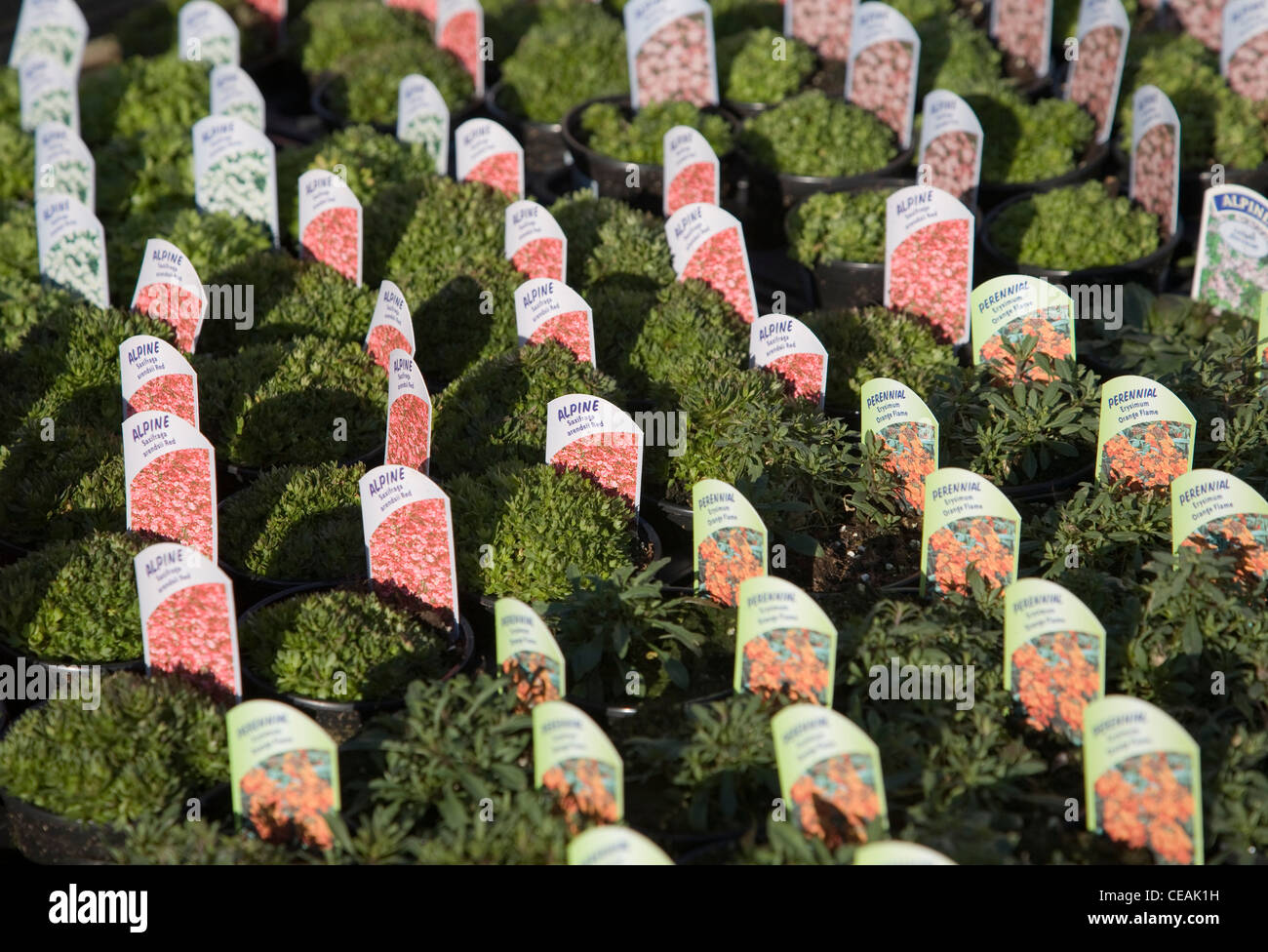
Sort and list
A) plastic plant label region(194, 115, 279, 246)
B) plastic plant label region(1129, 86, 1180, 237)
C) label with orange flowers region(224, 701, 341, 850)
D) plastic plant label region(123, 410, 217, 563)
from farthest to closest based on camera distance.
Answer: plastic plant label region(1129, 86, 1180, 237)
plastic plant label region(194, 115, 279, 246)
plastic plant label region(123, 410, 217, 563)
label with orange flowers region(224, 701, 341, 850)

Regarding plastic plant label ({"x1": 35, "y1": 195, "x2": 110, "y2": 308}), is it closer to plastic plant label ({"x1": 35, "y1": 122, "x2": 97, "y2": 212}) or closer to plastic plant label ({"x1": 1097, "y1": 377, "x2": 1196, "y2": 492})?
plastic plant label ({"x1": 35, "y1": 122, "x2": 97, "y2": 212})

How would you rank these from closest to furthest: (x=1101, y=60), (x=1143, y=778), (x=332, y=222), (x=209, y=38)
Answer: (x=1143, y=778), (x=332, y=222), (x=1101, y=60), (x=209, y=38)

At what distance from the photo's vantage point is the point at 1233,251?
14.9 ft

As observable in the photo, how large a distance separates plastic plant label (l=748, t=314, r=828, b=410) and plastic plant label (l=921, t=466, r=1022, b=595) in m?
0.86

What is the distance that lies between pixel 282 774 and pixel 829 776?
1064 mm

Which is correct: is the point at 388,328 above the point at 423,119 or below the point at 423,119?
below

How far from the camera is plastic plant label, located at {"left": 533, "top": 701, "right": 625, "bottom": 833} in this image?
252cm

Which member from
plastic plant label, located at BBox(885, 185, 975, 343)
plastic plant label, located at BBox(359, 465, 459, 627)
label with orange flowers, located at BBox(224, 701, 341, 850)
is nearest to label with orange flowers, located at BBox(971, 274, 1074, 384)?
plastic plant label, located at BBox(885, 185, 975, 343)

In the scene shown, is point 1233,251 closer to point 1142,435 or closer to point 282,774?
point 1142,435

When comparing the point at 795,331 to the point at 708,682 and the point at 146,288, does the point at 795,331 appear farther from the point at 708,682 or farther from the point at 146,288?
the point at 146,288

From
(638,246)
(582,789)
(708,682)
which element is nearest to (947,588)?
(708,682)

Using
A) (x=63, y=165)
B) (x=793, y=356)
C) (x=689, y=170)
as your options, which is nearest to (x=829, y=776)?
(x=793, y=356)

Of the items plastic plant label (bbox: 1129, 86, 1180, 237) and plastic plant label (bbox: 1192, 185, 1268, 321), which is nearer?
plastic plant label (bbox: 1192, 185, 1268, 321)

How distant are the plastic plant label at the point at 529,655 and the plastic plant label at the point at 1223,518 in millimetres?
1536
